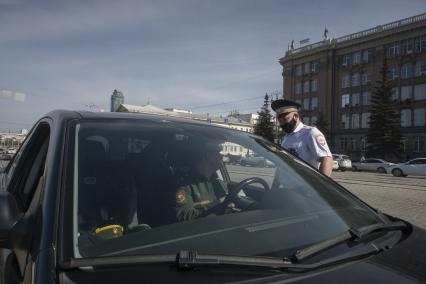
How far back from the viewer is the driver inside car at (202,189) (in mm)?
2098

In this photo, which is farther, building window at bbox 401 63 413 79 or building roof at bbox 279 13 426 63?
building window at bbox 401 63 413 79

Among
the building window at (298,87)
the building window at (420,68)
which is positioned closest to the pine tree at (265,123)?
the building window at (298,87)

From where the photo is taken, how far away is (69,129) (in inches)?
80.7

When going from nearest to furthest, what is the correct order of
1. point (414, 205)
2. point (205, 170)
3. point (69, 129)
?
point (69, 129) → point (205, 170) → point (414, 205)

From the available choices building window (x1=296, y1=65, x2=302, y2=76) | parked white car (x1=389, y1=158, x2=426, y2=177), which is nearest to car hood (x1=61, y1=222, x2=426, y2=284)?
parked white car (x1=389, y1=158, x2=426, y2=177)

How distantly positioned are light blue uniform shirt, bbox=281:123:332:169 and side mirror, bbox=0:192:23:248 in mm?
3091

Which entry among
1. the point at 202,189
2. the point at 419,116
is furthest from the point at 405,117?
the point at 202,189

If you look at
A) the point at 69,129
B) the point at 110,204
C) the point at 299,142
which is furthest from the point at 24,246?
the point at 299,142

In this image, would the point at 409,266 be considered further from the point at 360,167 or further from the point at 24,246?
the point at 360,167

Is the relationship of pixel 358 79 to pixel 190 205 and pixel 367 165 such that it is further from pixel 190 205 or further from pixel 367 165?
pixel 190 205

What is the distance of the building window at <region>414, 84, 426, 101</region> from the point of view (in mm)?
56625

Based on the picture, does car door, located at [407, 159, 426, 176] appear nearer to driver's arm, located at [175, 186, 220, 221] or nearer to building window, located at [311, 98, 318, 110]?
driver's arm, located at [175, 186, 220, 221]

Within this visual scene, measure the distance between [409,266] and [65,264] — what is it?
47.6 inches

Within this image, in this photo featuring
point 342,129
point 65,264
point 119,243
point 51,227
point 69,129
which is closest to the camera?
point 65,264
